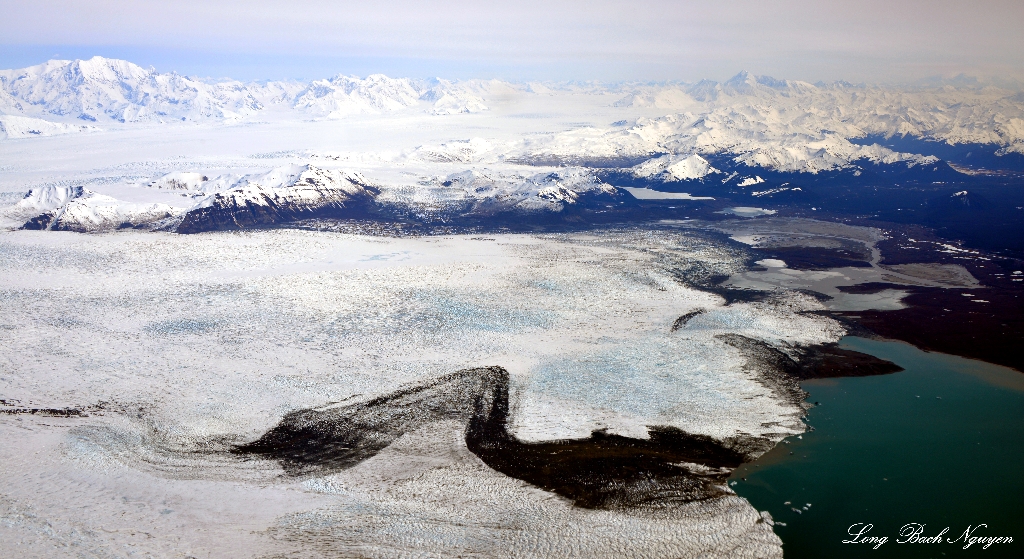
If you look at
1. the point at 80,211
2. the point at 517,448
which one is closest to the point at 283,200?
the point at 80,211

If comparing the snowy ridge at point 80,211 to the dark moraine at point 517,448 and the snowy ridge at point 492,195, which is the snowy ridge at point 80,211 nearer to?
the snowy ridge at point 492,195

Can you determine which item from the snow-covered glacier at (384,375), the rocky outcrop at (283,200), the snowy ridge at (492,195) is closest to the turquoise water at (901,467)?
the snow-covered glacier at (384,375)

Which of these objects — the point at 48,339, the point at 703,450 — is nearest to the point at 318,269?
the point at 48,339

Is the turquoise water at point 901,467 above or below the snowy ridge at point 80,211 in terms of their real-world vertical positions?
below

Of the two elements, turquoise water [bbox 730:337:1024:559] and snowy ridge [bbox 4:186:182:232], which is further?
Result: snowy ridge [bbox 4:186:182:232]

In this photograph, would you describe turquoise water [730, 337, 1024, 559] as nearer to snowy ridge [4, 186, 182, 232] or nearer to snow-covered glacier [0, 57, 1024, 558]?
snow-covered glacier [0, 57, 1024, 558]

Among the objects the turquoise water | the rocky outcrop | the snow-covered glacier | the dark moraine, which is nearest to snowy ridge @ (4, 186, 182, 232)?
the snow-covered glacier

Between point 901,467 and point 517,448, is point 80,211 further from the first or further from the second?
point 901,467

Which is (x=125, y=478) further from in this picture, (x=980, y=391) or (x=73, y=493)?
(x=980, y=391)

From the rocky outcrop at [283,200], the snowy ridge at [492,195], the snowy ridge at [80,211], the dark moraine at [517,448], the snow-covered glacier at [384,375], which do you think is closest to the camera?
the snow-covered glacier at [384,375]

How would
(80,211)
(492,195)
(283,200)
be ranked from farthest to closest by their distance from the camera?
1. (492,195)
2. (283,200)
3. (80,211)
